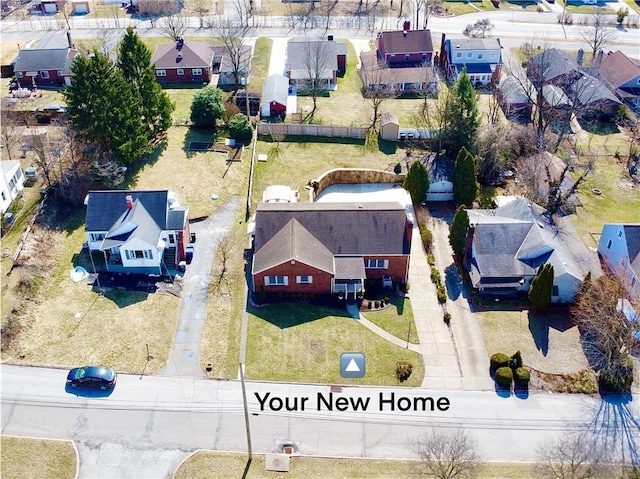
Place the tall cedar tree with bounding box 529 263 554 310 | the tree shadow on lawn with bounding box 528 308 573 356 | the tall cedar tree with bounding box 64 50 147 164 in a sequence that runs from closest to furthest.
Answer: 1. the tree shadow on lawn with bounding box 528 308 573 356
2. the tall cedar tree with bounding box 529 263 554 310
3. the tall cedar tree with bounding box 64 50 147 164

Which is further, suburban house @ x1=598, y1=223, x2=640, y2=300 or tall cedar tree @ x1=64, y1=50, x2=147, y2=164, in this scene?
tall cedar tree @ x1=64, y1=50, x2=147, y2=164

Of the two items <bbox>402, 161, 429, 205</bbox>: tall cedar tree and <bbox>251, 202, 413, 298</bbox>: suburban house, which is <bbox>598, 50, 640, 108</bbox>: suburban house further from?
<bbox>251, 202, 413, 298</bbox>: suburban house

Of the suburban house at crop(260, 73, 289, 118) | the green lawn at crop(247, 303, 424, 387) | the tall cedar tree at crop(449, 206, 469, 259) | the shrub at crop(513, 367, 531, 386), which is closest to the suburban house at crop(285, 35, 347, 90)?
the suburban house at crop(260, 73, 289, 118)

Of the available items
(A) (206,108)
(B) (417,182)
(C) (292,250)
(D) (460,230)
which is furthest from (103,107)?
(D) (460,230)

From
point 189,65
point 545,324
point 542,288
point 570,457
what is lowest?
point 570,457

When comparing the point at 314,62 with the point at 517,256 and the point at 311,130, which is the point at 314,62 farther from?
the point at 517,256

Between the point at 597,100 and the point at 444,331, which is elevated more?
the point at 597,100

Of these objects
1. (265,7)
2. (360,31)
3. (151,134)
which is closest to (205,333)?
(151,134)

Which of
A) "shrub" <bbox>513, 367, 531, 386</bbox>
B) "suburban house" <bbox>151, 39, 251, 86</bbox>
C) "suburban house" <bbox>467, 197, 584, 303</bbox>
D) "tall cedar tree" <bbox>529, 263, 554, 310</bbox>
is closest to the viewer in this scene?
"shrub" <bbox>513, 367, 531, 386</bbox>

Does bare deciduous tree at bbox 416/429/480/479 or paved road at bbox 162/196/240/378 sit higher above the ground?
paved road at bbox 162/196/240/378
